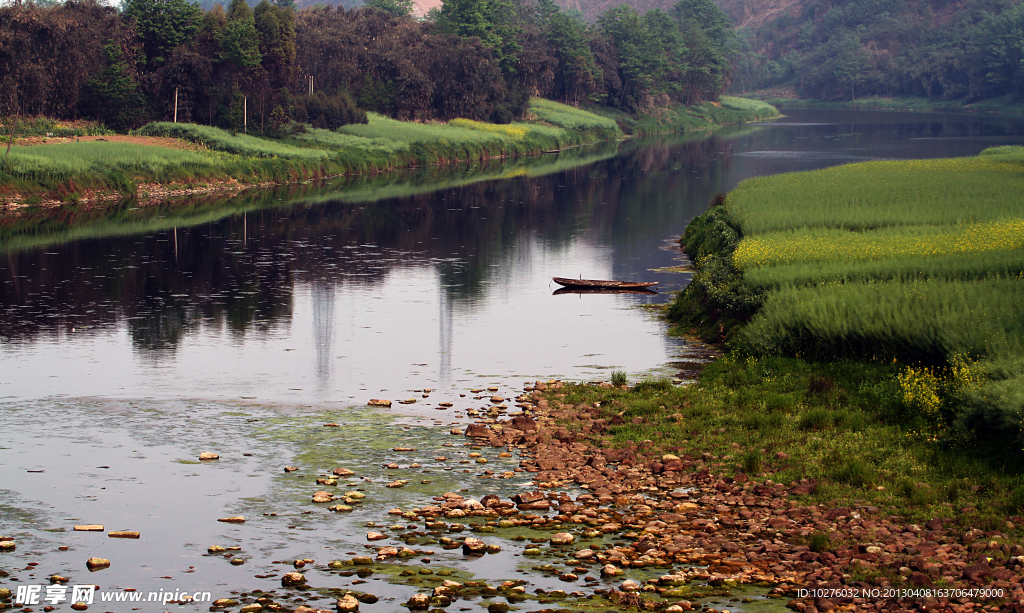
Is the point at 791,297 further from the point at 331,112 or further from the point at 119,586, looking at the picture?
the point at 331,112

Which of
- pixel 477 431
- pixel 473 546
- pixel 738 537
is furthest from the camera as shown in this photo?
pixel 477 431

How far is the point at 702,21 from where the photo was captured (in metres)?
196

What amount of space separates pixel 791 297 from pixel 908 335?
4015 millimetres

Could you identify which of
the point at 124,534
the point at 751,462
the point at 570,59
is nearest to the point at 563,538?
the point at 751,462

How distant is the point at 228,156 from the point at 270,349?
1716 inches

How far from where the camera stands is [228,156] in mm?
67188

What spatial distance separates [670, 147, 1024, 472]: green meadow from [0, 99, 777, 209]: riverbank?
1218 inches

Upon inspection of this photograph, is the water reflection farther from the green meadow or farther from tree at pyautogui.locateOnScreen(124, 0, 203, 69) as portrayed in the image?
tree at pyautogui.locateOnScreen(124, 0, 203, 69)

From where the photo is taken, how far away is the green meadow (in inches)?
680

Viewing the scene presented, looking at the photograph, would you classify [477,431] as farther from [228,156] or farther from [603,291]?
[228,156]

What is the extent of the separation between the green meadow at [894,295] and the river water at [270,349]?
2.11m

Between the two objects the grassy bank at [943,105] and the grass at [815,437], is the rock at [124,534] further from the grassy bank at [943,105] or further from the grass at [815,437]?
the grassy bank at [943,105]

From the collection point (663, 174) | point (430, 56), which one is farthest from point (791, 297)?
point (430, 56)

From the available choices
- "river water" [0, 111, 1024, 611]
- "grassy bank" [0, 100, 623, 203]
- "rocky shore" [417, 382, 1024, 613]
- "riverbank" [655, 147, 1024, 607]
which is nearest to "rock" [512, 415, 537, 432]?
"rocky shore" [417, 382, 1024, 613]
